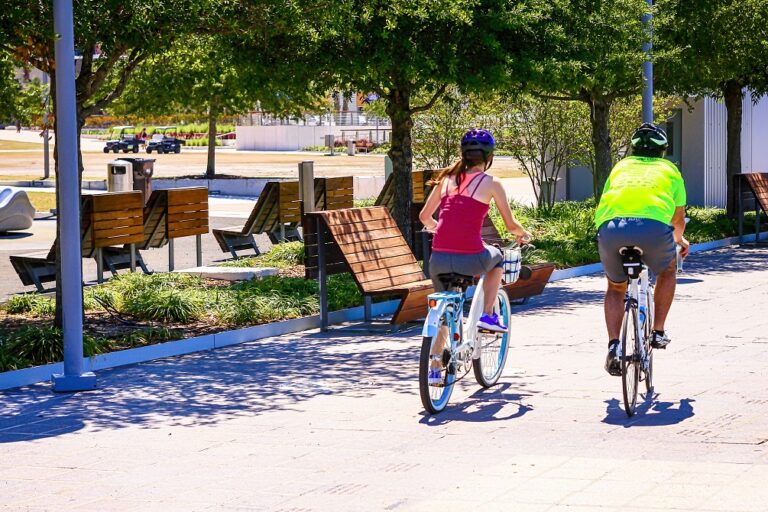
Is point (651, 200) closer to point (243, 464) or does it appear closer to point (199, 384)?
point (243, 464)

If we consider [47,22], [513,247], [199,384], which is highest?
[47,22]

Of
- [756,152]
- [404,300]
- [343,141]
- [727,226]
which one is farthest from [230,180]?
[343,141]

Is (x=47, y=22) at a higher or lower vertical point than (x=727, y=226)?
higher

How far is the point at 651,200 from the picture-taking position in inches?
323

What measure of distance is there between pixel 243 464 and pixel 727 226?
16258 mm

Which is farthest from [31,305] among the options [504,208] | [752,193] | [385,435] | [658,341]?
[752,193]

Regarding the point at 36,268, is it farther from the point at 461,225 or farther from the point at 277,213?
the point at 461,225

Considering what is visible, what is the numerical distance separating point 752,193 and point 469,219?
44.1ft

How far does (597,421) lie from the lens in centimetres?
804

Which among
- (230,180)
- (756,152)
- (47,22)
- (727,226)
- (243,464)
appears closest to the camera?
(243,464)

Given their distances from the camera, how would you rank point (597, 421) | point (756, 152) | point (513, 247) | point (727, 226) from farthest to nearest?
point (756, 152) → point (727, 226) → point (513, 247) → point (597, 421)

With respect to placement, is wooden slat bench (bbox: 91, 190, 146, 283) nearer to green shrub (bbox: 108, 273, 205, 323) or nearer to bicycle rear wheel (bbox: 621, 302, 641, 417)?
green shrub (bbox: 108, 273, 205, 323)

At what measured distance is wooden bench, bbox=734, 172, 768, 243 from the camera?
2055 centimetres

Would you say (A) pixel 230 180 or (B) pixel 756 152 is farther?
(A) pixel 230 180
